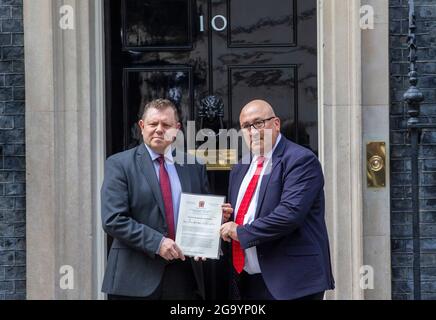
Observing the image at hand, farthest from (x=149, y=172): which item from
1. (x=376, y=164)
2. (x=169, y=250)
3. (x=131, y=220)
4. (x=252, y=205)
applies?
(x=376, y=164)

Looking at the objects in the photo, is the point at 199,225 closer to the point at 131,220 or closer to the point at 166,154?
the point at 131,220

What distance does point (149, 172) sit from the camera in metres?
3.82

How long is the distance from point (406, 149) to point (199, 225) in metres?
1.93

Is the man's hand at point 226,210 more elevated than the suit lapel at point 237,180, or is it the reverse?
the suit lapel at point 237,180

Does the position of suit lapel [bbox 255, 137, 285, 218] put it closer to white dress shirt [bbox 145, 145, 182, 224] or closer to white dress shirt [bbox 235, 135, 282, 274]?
white dress shirt [bbox 235, 135, 282, 274]

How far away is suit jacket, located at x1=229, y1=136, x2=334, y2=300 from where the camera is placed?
368 cm

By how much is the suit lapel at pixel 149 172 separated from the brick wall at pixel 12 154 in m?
1.50

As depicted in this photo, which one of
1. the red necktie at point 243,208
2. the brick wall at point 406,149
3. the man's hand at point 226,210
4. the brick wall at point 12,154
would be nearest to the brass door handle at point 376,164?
the brick wall at point 406,149

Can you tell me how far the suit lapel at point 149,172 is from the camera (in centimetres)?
379

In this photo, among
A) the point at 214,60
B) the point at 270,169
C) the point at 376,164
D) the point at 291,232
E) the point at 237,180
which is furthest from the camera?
the point at 214,60

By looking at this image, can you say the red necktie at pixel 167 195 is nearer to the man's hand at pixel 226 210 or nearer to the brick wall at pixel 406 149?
the man's hand at pixel 226 210

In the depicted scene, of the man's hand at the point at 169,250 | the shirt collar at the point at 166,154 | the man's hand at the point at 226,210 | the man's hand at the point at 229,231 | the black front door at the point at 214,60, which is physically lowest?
the man's hand at the point at 169,250

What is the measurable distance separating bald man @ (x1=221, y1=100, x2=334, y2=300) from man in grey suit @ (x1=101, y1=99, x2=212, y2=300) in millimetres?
309
